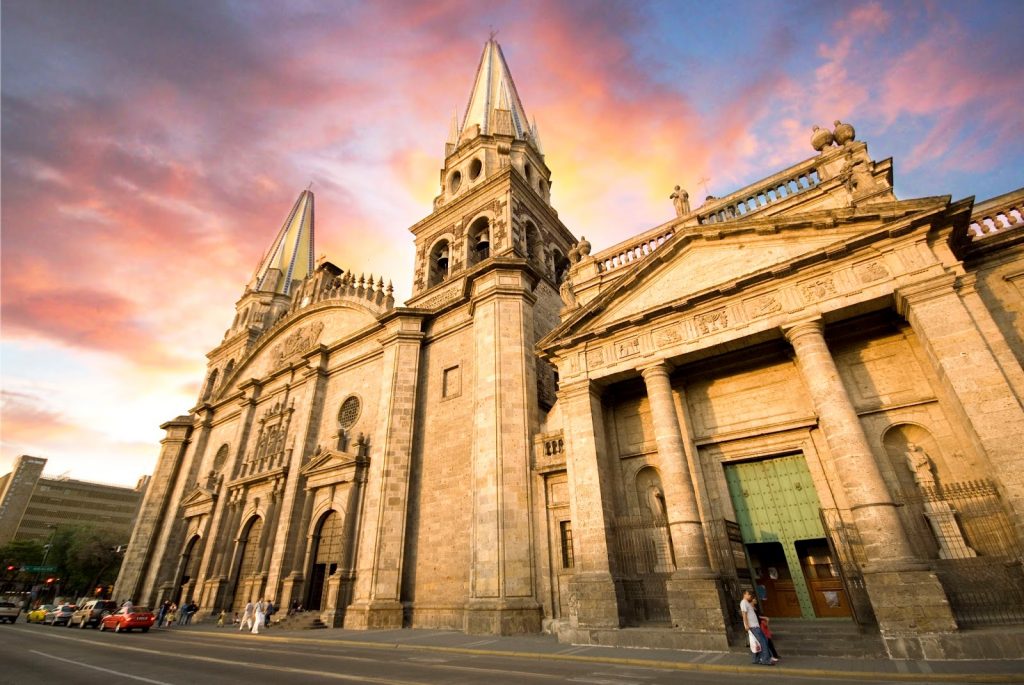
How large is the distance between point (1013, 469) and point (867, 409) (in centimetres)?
321

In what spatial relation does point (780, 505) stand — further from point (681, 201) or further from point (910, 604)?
point (681, 201)

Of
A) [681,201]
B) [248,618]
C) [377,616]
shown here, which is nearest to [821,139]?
[681,201]

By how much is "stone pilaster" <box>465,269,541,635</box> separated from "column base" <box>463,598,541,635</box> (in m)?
0.02

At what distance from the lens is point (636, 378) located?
14.1 metres

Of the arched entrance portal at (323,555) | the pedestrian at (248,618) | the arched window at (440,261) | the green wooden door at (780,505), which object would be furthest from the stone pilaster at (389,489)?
the green wooden door at (780,505)

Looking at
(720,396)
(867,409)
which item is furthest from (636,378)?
(867,409)

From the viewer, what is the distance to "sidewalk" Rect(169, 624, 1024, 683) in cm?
639

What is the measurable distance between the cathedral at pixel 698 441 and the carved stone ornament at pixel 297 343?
6.21 m

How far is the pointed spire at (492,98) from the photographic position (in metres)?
31.3

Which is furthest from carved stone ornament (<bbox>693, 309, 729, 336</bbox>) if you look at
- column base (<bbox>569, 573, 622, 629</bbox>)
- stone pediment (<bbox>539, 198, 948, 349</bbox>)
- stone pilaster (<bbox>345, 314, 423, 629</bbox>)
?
stone pilaster (<bbox>345, 314, 423, 629</bbox>)

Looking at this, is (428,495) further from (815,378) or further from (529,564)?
(815,378)

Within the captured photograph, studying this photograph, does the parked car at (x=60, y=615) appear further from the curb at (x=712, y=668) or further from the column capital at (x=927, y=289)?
the column capital at (x=927, y=289)

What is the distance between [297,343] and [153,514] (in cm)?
1562

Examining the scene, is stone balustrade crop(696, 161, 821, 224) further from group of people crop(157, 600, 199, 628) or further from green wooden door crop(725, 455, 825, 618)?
group of people crop(157, 600, 199, 628)
